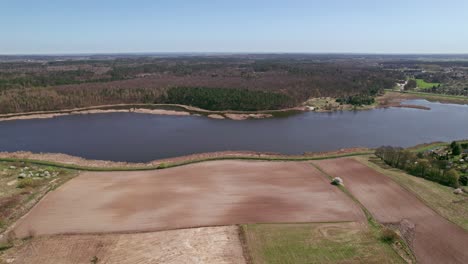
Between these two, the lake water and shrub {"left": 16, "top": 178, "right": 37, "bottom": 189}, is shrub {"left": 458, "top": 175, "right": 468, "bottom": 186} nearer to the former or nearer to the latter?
the lake water

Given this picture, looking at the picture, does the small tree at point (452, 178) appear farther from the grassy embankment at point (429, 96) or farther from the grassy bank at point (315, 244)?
the grassy embankment at point (429, 96)

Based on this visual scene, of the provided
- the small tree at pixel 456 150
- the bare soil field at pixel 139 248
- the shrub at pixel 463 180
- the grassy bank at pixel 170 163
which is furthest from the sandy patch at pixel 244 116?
the bare soil field at pixel 139 248

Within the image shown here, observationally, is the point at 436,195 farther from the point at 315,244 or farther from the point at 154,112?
the point at 154,112

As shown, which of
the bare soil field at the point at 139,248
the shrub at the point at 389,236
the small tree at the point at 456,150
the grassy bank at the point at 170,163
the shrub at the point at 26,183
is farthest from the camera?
the small tree at the point at 456,150

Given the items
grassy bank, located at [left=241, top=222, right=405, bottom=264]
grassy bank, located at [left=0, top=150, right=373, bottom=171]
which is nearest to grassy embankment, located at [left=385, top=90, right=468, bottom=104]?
grassy bank, located at [left=0, top=150, right=373, bottom=171]

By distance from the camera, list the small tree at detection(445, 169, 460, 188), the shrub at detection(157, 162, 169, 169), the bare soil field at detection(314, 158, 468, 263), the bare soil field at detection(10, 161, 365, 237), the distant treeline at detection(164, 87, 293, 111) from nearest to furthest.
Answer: the bare soil field at detection(314, 158, 468, 263)
the bare soil field at detection(10, 161, 365, 237)
the small tree at detection(445, 169, 460, 188)
the shrub at detection(157, 162, 169, 169)
the distant treeline at detection(164, 87, 293, 111)

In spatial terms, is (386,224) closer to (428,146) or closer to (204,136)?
(428,146)

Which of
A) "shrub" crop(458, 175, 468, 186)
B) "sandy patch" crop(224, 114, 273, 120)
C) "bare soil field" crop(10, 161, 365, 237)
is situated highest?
"sandy patch" crop(224, 114, 273, 120)
